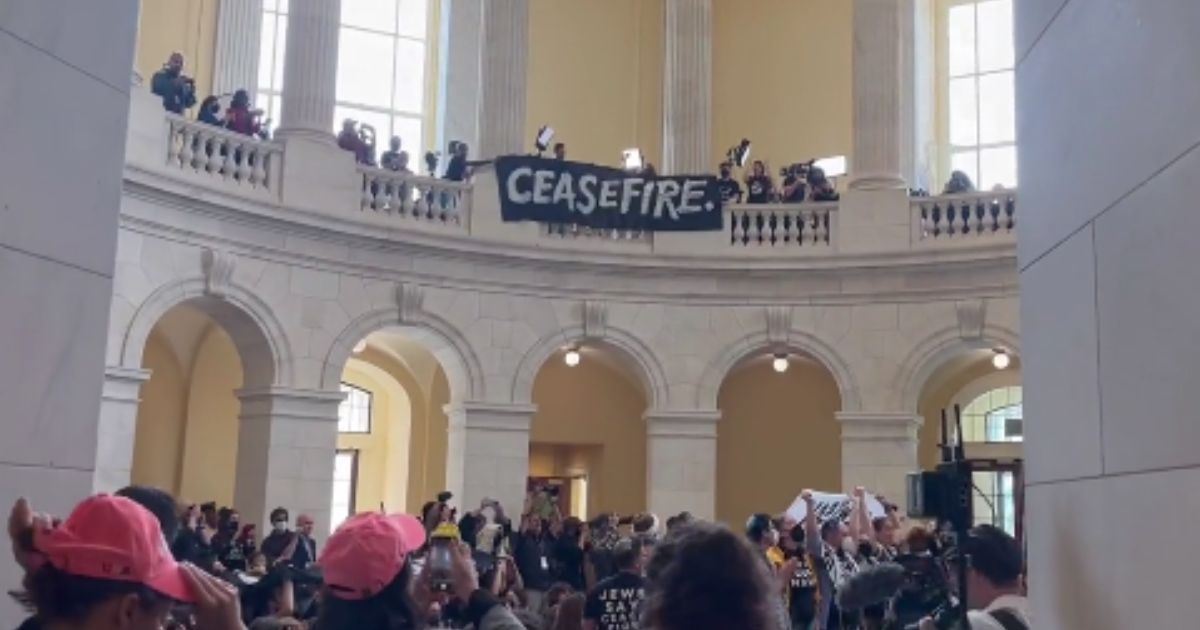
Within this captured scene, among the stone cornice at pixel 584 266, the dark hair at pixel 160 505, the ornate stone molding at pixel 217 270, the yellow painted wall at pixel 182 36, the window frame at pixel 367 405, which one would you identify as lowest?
the dark hair at pixel 160 505

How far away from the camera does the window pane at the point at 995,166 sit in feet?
84.4

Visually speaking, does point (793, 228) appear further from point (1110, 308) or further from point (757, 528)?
point (1110, 308)

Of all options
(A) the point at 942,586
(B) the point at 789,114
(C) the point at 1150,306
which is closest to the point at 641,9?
(B) the point at 789,114

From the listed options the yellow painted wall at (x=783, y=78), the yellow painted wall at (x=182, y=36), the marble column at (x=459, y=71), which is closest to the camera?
the yellow painted wall at (x=182, y=36)

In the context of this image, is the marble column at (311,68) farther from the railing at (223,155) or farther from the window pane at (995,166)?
the window pane at (995,166)

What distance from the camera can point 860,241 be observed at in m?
20.4

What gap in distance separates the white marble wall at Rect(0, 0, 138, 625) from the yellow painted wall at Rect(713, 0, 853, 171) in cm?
2200

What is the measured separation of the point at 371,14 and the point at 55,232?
21.0m

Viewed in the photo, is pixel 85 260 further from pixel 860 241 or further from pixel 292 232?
pixel 860 241

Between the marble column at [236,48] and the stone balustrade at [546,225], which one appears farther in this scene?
the marble column at [236,48]

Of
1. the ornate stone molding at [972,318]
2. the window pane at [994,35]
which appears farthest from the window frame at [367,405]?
the window pane at [994,35]

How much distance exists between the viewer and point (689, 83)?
2320cm

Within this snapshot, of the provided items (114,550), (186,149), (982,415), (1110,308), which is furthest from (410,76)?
(114,550)

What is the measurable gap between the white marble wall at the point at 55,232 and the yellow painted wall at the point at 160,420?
611 inches
